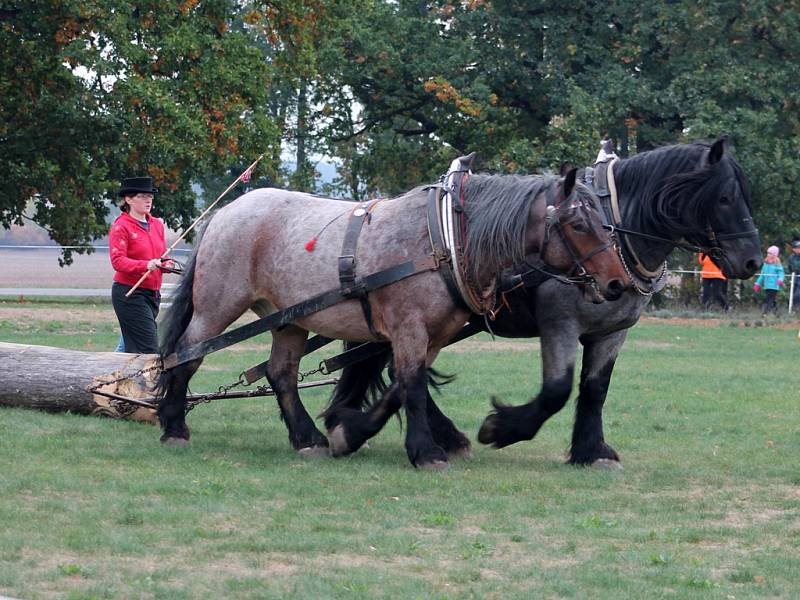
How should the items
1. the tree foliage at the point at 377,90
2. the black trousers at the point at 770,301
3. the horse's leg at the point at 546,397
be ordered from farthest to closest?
the black trousers at the point at 770,301, the tree foliage at the point at 377,90, the horse's leg at the point at 546,397

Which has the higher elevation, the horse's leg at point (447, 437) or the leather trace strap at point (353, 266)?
the leather trace strap at point (353, 266)

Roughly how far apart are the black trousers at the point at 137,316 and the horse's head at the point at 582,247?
375 cm

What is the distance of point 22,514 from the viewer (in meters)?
6.17

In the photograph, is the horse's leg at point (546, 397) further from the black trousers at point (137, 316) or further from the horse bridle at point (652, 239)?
the black trousers at point (137, 316)

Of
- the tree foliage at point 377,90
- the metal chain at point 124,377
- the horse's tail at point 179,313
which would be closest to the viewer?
the horse's tail at point 179,313

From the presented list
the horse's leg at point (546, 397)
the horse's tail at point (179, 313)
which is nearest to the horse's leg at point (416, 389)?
the horse's leg at point (546, 397)

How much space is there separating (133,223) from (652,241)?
414 cm

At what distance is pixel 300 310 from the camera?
8242 millimetres

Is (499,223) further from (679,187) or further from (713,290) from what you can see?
(713,290)

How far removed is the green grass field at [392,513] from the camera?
5.18 metres

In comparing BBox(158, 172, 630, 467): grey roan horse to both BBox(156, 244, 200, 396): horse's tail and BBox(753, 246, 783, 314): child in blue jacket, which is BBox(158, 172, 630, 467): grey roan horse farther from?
BBox(753, 246, 783, 314): child in blue jacket

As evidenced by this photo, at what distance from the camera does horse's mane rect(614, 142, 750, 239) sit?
769 cm

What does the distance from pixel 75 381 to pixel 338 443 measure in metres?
2.62

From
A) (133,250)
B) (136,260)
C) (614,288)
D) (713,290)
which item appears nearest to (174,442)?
(136,260)
